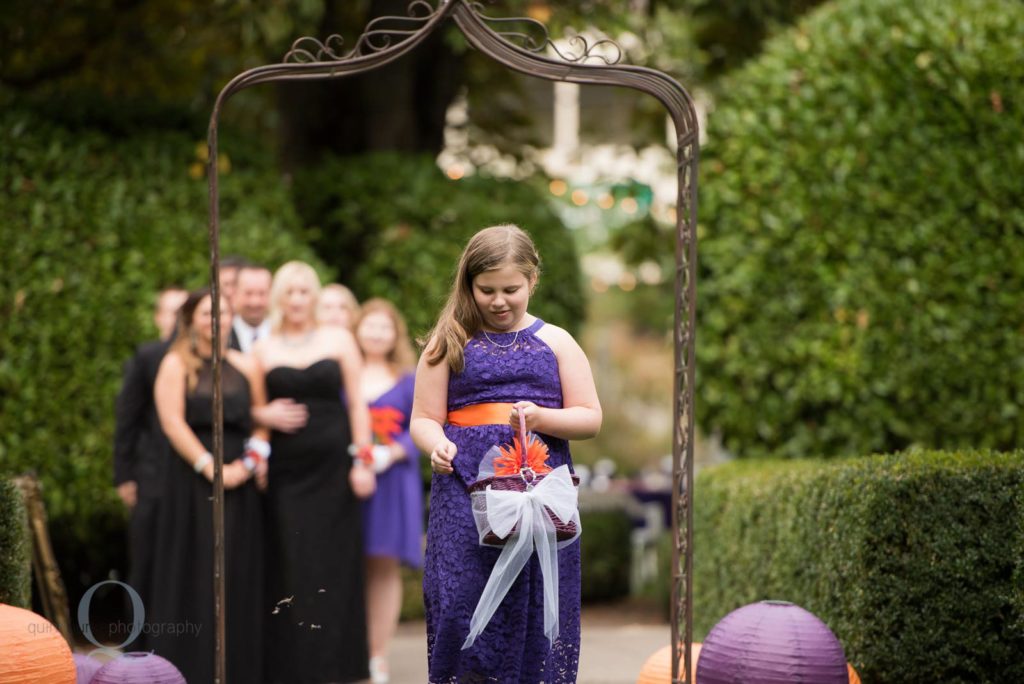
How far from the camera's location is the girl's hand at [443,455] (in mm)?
4391

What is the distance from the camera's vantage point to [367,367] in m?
8.24

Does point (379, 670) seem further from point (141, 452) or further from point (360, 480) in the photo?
point (141, 452)

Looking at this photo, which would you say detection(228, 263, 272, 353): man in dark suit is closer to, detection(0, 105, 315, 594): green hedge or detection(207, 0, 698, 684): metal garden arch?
detection(0, 105, 315, 594): green hedge

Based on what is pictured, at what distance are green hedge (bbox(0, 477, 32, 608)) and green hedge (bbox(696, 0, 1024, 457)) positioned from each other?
171 inches

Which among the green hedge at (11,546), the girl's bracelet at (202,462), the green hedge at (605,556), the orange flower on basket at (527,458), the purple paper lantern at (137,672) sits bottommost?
the green hedge at (605,556)

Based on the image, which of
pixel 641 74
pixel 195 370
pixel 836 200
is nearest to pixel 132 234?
pixel 195 370

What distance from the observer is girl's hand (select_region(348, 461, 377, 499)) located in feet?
23.9

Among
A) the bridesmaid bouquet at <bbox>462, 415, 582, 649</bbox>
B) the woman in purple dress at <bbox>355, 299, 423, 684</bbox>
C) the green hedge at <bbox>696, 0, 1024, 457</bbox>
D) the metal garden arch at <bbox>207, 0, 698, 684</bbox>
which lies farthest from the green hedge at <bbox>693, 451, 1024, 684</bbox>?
the woman in purple dress at <bbox>355, 299, 423, 684</bbox>

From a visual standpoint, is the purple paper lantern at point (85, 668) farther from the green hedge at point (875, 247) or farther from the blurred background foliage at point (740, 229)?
the green hedge at point (875, 247)

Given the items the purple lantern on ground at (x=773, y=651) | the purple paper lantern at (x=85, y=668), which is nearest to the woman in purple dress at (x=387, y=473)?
the purple paper lantern at (x=85, y=668)

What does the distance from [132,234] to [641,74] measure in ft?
16.8

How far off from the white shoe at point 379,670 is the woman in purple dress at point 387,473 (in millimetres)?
33

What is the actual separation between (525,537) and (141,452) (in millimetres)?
3362

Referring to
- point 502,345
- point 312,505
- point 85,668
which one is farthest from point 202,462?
point 502,345
